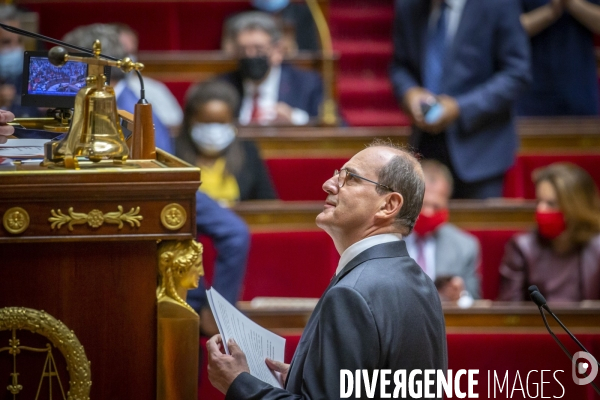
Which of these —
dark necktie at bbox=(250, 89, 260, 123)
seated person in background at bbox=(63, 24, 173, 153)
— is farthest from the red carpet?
seated person in background at bbox=(63, 24, 173, 153)

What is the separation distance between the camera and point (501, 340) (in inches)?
65.6

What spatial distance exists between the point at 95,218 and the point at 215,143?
1708 mm

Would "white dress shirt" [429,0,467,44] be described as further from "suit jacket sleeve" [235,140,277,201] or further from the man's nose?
the man's nose

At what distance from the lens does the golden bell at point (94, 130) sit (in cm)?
92

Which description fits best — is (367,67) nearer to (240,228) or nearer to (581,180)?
(581,180)

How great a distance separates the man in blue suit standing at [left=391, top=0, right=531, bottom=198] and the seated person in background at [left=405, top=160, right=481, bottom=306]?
1.14 feet

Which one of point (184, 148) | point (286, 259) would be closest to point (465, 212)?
point (286, 259)

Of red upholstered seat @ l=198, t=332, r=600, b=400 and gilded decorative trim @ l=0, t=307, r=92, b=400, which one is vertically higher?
gilded decorative trim @ l=0, t=307, r=92, b=400

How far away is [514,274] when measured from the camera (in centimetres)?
237

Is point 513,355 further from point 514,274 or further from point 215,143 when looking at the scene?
point 215,143

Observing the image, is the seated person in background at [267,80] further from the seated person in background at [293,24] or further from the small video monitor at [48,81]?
the small video monitor at [48,81]

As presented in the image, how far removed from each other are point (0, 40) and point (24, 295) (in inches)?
78.4

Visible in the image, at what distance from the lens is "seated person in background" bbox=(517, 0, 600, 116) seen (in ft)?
10.7

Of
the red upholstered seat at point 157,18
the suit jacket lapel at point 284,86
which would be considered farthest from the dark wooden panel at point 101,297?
the red upholstered seat at point 157,18
